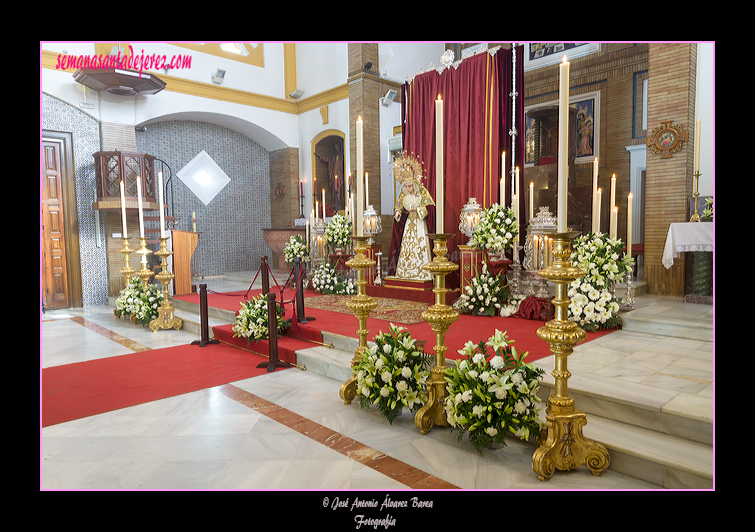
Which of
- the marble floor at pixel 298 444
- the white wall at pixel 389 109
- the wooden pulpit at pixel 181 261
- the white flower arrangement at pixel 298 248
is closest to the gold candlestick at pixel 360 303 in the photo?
the marble floor at pixel 298 444

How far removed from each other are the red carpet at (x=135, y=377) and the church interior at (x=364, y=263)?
0.04 meters

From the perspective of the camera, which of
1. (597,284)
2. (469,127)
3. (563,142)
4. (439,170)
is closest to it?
(563,142)

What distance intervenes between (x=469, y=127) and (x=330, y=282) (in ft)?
11.1

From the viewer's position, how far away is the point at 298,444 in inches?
118

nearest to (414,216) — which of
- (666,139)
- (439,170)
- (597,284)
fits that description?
(597,284)

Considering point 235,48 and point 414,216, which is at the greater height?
point 235,48

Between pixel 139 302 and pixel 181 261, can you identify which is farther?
pixel 181 261

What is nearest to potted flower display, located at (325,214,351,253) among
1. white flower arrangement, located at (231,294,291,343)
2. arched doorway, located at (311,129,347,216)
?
white flower arrangement, located at (231,294,291,343)

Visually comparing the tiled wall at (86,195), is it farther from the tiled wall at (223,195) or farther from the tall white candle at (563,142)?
the tall white candle at (563,142)

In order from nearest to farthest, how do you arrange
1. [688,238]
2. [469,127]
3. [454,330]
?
[454,330] < [688,238] < [469,127]

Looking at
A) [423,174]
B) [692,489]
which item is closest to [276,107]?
[423,174]

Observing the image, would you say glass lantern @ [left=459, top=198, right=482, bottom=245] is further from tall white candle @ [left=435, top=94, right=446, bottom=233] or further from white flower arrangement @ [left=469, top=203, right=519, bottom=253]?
tall white candle @ [left=435, top=94, right=446, bottom=233]

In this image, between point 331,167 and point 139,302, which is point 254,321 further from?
point 331,167

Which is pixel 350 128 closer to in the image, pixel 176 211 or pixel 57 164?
pixel 176 211
